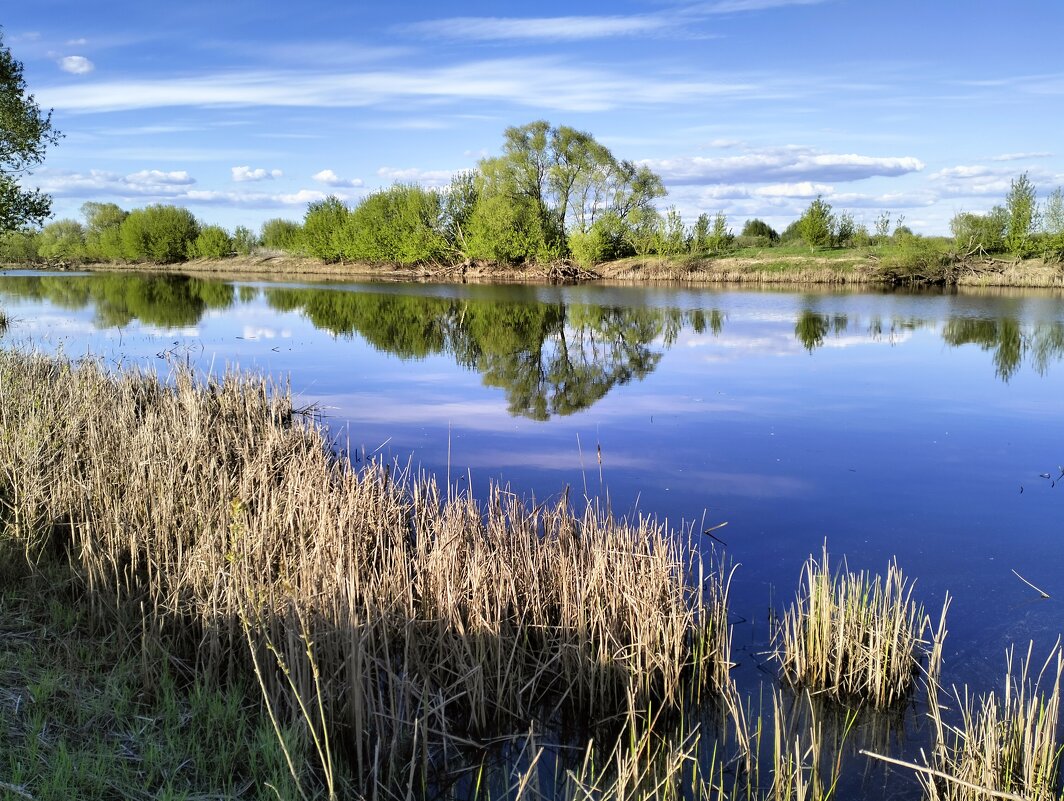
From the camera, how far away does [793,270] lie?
54.8 metres

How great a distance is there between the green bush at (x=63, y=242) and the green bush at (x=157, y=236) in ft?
28.8

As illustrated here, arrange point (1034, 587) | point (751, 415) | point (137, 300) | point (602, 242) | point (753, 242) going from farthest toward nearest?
point (753, 242) → point (602, 242) → point (137, 300) → point (751, 415) → point (1034, 587)

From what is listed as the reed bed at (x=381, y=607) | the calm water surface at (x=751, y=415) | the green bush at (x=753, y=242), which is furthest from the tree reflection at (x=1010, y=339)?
the green bush at (x=753, y=242)

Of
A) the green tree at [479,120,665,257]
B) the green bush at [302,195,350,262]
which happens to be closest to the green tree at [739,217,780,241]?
the green tree at [479,120,665,257]

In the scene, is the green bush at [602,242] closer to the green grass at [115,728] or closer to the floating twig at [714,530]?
the floating twig at [714,530]

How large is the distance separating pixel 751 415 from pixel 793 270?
43290mm

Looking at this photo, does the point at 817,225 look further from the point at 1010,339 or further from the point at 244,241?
the point at 244,241

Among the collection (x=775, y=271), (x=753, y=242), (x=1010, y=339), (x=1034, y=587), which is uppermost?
(x=753, y=242)

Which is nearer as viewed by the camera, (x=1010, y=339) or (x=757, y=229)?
(x=1010, y=339)

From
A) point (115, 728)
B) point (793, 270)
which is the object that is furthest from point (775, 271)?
point (115, 728)

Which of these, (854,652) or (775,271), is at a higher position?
(775,271)

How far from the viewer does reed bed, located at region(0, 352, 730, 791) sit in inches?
182

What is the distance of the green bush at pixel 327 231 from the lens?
8544 centimetres

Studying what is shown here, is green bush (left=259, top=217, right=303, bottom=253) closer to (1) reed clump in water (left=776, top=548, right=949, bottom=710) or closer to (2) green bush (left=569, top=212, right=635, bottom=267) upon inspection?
(2) green bush (left=569, top=212, right=635, bottom=267)
